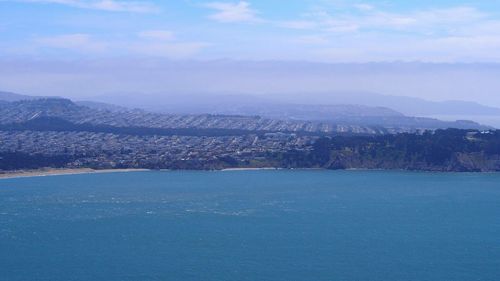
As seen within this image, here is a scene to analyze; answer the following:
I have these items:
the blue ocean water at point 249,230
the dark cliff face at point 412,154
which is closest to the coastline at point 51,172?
the blue ocean water at point 249,230

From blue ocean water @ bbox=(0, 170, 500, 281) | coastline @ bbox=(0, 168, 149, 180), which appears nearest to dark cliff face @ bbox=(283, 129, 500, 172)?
blue ocean water @ bbox=(0, 170, 500, 281)

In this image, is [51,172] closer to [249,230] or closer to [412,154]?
[249,230]

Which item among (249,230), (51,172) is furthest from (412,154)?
(249,230)

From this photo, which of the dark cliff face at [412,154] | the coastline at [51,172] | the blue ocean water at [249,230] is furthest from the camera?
the dark cliff face at [412,154]

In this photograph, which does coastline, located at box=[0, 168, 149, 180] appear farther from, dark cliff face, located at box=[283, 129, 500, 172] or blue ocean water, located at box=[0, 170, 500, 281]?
dark cliff face, located at box=[283, 129, 500, 172]

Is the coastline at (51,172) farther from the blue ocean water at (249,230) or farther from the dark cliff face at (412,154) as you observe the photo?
the dark cliff face at (412,154)

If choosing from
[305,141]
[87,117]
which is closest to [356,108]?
[87,117]

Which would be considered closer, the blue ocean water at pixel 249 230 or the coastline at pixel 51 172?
the blue ocean water at pixel 249 230

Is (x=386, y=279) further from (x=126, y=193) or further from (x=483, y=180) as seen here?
(x=483, y=180)
